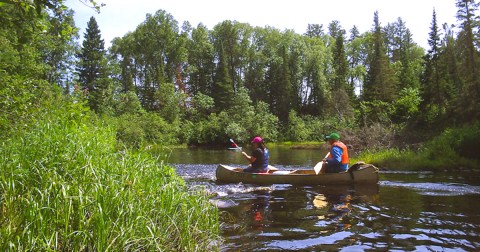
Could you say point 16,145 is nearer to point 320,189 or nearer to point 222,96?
point 320,189

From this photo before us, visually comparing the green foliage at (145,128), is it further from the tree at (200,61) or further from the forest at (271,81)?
the tree at (200,61)

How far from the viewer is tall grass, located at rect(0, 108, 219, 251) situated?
327cm

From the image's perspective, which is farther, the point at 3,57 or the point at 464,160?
the point at 464,160

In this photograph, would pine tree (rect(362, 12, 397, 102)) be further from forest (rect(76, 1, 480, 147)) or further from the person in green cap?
the person in green cap

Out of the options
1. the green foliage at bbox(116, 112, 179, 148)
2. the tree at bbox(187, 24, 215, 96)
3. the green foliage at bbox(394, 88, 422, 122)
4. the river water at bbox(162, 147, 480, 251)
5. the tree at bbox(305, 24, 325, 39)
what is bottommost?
the river water at bbox(162, 147, 480, 251)

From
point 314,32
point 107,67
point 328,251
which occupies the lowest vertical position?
point 328,251

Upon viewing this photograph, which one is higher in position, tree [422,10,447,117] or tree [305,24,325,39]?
tree [305,24,325,39]

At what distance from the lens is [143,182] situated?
4.96 metres

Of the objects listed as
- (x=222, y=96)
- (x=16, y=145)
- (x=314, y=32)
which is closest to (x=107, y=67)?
(x=222, y=96)

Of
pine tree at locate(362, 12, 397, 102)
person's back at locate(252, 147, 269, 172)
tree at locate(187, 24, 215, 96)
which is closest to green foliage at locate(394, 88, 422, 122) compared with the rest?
pine tree at locate(362, 12, 397, 102)

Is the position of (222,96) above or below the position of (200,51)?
below

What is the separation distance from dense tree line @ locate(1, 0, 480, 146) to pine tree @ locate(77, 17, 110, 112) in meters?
0.12

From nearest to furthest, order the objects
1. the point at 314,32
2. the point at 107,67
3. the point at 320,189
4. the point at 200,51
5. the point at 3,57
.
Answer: the point at 3,57, the point at 320,189, the point at 107,67, the point at 200,51, the point at 314,32

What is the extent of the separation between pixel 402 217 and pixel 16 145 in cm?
629
